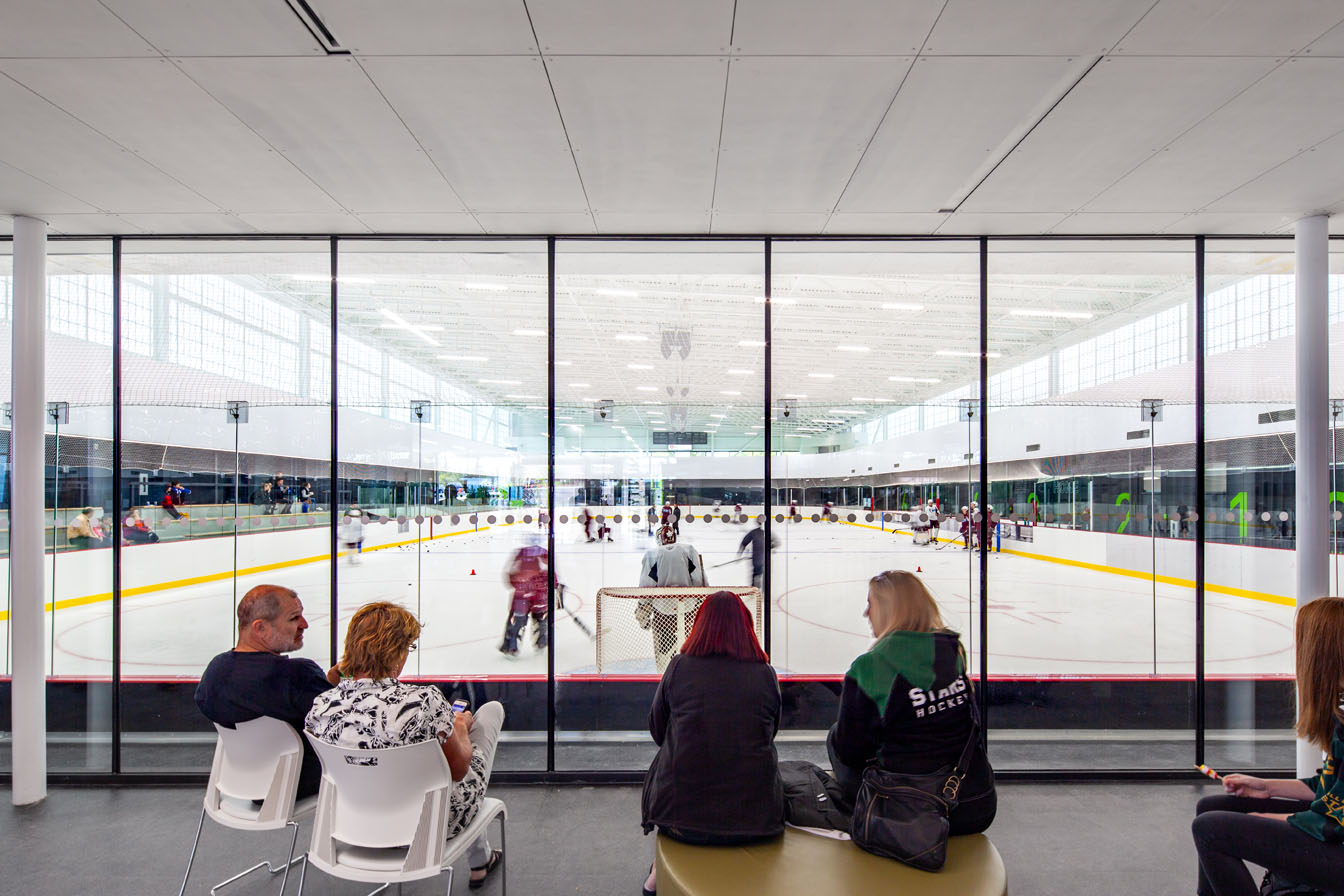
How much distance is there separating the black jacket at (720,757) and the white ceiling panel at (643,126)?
2165mm

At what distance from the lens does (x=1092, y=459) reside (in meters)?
7.50

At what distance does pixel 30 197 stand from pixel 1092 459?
9.21 metres

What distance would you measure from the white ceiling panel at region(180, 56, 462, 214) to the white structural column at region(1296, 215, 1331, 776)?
484 centimetres

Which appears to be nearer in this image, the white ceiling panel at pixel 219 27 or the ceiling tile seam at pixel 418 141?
the white ceiling panel at pixel 219 27

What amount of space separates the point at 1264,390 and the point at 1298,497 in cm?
170

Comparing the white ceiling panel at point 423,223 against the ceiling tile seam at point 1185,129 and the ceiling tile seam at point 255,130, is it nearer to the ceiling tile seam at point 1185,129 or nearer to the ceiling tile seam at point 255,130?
the ceiling tile seam at point 255,130

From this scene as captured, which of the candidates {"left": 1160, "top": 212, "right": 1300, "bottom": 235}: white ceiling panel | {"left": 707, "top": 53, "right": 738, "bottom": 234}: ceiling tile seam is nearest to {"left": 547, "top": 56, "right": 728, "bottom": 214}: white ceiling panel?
{"left": 707, "top": 53, "right": 738, "bottom": 234}: ceiling tile seam

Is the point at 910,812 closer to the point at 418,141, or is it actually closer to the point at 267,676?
the point at 267,676

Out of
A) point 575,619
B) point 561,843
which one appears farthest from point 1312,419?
point 575,619

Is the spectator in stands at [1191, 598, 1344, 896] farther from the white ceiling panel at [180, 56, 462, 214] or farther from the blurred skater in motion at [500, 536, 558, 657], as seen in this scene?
the blurred skater in motion at [500, 536, 558, 657]

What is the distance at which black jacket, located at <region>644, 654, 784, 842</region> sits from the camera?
6.96 ft

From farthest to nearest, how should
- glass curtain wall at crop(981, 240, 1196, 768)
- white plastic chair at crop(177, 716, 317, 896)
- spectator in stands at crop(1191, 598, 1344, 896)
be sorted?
1. glass curtain wall at crop(981, 240, 1196, 768)
2. white plastic chair at crop(177, 716, 317, 896)
3. spectator in stands at crop(1191, 598, 1344, 896)

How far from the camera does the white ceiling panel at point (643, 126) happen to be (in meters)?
2.53

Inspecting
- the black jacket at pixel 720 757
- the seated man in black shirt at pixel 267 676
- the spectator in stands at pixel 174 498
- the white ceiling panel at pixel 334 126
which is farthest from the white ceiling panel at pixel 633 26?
the spectator in stands at pixel 174 498
